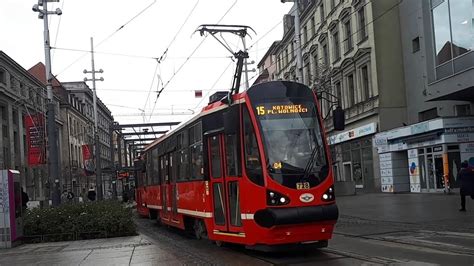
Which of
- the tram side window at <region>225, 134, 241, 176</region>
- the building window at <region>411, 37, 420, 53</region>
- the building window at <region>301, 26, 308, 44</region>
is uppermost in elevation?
the building window at <region>301, 26, 308, 44</region>

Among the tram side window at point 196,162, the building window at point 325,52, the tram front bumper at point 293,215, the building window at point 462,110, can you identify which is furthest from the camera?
the building window at point 325,52

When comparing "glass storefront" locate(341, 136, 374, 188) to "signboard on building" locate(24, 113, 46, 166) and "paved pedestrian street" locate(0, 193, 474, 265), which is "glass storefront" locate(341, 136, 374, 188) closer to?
"paved pedestrian street" locate(0, 193, 474, 265)

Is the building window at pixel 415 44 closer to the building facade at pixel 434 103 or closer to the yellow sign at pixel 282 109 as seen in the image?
the building facade at pixel 434 103

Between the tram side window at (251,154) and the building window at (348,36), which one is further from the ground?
the building window at (348,36)

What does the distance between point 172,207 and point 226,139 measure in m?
5.70

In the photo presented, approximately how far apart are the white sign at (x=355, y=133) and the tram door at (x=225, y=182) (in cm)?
2447

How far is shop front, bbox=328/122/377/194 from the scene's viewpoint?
1386 inches

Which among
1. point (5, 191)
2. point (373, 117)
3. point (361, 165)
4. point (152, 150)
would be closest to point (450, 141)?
point (373, 117)

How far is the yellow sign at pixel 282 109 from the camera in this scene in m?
10.2

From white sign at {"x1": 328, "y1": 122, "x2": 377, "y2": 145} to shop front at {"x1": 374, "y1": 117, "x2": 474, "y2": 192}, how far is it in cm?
105

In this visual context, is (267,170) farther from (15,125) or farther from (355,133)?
(15,125)

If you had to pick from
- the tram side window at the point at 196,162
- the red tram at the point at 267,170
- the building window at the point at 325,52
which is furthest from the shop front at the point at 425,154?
the red tram at the point at 267,170

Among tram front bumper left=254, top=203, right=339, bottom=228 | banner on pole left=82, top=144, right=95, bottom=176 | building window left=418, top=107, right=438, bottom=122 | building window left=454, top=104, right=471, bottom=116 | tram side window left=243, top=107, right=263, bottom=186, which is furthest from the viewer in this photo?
banner on pole left=82, top=144, right=95, bottom=176

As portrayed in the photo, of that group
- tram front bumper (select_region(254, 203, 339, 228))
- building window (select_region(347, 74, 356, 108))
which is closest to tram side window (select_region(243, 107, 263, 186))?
tram front bumper (select_region(254, 203, 339, 228))
